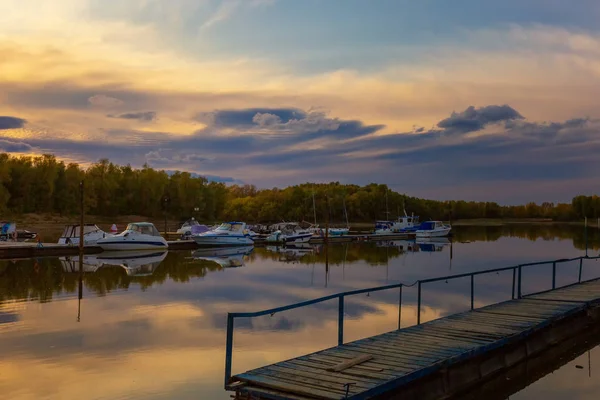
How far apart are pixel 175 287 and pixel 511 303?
17.3m

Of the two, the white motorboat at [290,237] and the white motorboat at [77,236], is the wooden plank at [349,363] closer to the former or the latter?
the white motorboat at [77,236]

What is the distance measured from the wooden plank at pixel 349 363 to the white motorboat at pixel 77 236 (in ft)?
141

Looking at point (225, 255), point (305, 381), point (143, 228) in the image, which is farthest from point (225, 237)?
point (305, 381)

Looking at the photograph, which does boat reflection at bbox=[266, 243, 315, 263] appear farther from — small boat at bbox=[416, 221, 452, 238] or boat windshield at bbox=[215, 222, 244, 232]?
small boat at bbox=[416, 221, 452, 238]

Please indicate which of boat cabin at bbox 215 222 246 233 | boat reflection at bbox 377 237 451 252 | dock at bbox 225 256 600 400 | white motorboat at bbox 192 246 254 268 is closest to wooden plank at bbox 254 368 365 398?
dock at bbox 225 256 600 400

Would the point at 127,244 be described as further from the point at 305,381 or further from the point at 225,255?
the point at 305,381

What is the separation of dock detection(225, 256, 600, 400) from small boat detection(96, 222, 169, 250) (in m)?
40.0

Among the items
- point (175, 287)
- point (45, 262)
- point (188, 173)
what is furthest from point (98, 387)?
point (188, 173)

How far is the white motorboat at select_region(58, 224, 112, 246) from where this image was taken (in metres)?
50.8

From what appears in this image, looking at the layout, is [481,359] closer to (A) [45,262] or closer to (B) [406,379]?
(B) [406,379]

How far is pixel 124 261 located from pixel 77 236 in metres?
9.48

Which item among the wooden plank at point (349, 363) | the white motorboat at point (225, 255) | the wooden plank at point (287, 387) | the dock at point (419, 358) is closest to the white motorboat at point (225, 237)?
the white motorboat at point (225, 255)

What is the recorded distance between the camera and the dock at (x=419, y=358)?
995 cm

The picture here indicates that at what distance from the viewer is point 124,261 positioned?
44969 millimetres
